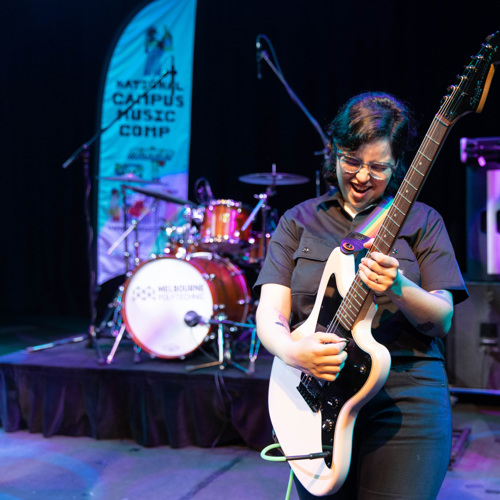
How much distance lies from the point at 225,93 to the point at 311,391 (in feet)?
18.1

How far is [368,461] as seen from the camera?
1313 millimetres

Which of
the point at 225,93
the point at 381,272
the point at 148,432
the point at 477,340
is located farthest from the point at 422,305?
the point at 225,93

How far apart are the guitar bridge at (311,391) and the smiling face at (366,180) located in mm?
472

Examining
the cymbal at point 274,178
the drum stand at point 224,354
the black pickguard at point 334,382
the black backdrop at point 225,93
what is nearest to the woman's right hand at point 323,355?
the black pickguard at point 334,382

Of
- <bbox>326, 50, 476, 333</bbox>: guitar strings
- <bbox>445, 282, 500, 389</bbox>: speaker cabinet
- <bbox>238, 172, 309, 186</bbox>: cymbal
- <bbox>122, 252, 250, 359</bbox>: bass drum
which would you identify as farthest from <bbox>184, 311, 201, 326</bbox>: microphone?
<bbox>326, 50, 476, 333</bbox>: guitar strings

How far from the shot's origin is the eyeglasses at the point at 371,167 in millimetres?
1416

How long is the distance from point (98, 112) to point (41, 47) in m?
1.34

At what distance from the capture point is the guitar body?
1.24m

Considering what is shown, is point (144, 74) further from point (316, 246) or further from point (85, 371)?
point (316, 246)

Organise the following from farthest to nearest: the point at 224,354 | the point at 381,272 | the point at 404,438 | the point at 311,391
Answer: the point at 224,354 < the point at 311,391 < the point at 404,438 < the point at 381,272

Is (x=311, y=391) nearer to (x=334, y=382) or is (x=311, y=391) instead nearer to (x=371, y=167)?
(x=334, y=382)

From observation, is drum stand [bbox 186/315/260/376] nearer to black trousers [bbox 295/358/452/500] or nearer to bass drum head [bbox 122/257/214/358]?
bass drum head [bbox 122/257/214/358]

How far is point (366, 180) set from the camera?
1.43 m

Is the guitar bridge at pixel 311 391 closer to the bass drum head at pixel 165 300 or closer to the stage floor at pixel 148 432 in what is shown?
the stage floor at pixel 148 432
